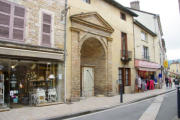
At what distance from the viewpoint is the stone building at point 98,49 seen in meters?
9.90

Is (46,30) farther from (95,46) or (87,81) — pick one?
(87,81)

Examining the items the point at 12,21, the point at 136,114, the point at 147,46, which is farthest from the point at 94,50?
the point at 147,46

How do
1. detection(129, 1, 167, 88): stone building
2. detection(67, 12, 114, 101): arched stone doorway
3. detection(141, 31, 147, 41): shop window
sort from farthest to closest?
detection(141, 31, 147, 41): shop window
detection(129, 1, 167, 88): stone building
detection(67, 12, 114, 101): arched stone doorway

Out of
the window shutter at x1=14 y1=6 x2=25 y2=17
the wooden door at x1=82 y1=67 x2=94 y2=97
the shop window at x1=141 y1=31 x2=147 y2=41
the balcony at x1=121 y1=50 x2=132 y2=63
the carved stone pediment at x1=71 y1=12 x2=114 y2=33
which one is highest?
the shop window at x1=141 y1=31 x2=147 y2=41

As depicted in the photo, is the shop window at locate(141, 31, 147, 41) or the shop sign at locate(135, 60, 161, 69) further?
the shop window at locate(141, 31, 147, 41)

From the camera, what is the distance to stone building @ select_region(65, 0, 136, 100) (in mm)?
9898

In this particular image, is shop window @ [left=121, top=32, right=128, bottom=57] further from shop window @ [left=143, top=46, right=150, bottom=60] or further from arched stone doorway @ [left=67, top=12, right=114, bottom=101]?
shop window @ [left=143, top=46, right=150, bottom=60]

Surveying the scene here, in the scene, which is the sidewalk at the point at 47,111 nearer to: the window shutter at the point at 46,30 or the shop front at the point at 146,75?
the window shutter at the point at 46,30

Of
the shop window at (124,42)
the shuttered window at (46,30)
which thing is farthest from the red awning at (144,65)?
the shuttered window at (46,30)

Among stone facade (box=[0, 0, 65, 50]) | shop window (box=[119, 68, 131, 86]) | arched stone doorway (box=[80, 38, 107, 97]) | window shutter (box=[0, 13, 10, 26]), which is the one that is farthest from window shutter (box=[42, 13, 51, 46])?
shop window (box=[119, 68, 131, 86])

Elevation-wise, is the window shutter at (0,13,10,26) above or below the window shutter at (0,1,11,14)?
below

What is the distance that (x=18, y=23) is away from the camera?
7.68m

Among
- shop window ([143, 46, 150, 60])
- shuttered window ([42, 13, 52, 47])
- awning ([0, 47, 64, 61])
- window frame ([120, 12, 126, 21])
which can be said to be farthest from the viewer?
shop window ([143, 46, 150, 60])

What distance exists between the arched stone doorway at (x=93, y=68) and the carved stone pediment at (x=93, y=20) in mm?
1094
